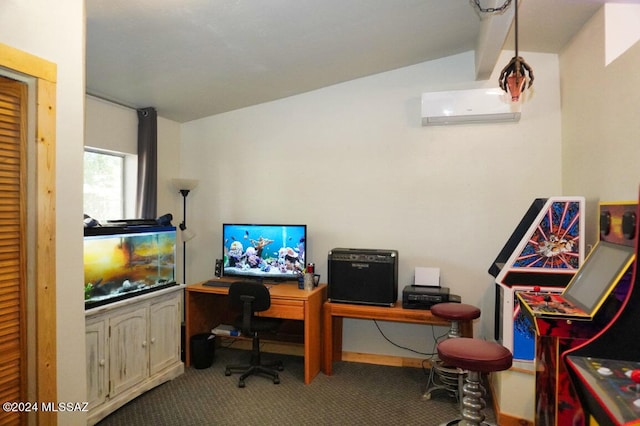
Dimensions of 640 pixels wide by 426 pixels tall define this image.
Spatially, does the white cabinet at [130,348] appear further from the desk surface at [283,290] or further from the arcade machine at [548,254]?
the arcade machine at [548,254]

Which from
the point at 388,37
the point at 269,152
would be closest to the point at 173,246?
the point at 269,152

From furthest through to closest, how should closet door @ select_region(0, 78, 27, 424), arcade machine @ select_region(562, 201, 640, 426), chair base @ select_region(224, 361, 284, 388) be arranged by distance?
1. chair base @ select_region(224, 361, 284, 388)
2. closet door @ select_region(0, 78, 27, 424)
3. arcade machine @ select_region(562, 201, 640, 426)

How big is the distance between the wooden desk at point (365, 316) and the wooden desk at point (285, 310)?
0.08 metres

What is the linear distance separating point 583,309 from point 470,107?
2.04 meters

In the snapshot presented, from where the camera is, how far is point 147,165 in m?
3.53

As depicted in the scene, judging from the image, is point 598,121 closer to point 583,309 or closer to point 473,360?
point 583,309

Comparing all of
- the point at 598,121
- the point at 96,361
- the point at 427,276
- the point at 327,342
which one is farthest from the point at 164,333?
the point at 598,121

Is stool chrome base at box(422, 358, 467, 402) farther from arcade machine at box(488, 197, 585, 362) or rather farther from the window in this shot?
the window

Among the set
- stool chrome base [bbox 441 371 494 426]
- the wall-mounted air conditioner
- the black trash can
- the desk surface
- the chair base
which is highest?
the wall-mounted air conditioner

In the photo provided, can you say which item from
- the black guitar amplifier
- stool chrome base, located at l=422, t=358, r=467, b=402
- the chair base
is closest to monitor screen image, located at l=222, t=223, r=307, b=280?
the black guitar amplifier

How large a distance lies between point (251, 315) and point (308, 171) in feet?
4.84

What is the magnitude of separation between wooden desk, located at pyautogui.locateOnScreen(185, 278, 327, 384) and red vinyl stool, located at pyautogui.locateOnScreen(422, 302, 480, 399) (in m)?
0.92

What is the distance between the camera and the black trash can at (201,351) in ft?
11.0

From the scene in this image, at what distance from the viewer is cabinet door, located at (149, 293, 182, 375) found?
2992 mm
